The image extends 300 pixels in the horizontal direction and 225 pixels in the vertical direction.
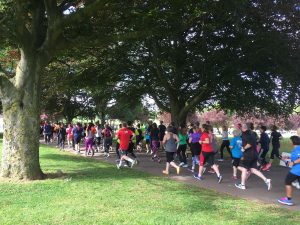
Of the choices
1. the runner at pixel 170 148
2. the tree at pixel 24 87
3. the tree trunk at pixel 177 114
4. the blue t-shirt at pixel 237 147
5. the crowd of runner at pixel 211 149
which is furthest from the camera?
the tree trunk at pixel 177 114

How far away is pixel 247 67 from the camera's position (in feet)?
61.3

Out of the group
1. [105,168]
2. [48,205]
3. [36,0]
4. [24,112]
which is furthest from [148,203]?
[36,0]

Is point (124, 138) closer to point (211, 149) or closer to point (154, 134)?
point (211, 149)

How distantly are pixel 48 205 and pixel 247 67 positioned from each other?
492 inches

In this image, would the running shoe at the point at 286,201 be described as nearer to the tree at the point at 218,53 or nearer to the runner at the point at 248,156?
the runner at the point at 248,156

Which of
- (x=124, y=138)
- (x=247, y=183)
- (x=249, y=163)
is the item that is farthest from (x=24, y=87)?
(x=247, y=183)

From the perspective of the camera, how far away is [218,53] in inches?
755

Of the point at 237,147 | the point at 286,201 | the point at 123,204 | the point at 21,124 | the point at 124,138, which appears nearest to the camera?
the point at 123,204

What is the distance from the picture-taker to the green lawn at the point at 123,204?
7.65m

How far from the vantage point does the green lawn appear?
7648 mm

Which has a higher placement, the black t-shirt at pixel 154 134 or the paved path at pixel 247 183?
the black t-shirt at pixel 154 134

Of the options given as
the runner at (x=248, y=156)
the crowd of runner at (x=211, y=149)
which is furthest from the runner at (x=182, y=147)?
the runner at (x=248, y=156)

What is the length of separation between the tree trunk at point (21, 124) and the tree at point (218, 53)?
403cm

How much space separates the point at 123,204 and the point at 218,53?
11912 millimetres
